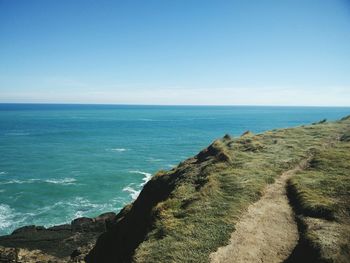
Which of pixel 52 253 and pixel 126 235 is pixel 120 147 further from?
pixel 126 235

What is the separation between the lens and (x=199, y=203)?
2191cm

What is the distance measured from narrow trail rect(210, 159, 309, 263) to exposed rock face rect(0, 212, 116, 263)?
1696cm

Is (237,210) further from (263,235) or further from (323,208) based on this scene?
(323,208)

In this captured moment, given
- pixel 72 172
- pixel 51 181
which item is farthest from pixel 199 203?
pixel 72 172

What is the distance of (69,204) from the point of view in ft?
167

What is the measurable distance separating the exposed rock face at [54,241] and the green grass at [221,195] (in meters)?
11.5

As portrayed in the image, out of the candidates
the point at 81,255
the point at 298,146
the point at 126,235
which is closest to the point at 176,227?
the point at 126,235

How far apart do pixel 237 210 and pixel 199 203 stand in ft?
9.22

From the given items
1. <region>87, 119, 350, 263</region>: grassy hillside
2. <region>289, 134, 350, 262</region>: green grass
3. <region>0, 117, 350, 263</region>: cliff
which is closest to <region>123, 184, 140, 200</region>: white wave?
<region>87, 119, 350, 263</region>: grassy hillside

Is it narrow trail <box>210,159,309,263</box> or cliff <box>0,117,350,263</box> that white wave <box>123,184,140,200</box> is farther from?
narrow trail <box>210,159,309,263</box>

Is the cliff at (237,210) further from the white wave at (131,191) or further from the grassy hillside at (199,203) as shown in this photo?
the white wave at (131,191)

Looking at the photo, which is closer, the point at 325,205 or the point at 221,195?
the point at 325,205

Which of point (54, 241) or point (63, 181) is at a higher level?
point (63, 181)

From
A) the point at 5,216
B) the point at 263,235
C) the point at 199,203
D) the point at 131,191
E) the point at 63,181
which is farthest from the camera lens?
the point at 63,181
